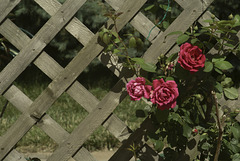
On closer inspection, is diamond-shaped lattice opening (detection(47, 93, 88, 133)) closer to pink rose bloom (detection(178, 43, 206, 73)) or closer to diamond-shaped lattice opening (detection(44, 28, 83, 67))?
diamond-shaped lattice opening (detection(44, 28, 83, 67))

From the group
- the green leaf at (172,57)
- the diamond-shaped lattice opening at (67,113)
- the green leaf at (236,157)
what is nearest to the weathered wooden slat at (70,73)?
the green leaf at (172,57)

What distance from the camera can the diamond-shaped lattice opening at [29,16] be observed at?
492cm

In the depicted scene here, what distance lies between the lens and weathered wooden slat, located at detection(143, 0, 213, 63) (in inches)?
87.5

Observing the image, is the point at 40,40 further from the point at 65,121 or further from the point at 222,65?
the point at 65,121

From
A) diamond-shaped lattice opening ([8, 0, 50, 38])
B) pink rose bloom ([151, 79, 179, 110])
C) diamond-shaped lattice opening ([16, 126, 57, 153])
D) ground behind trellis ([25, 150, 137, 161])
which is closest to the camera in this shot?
pink rose bloom ([151, 79, 179, 110])

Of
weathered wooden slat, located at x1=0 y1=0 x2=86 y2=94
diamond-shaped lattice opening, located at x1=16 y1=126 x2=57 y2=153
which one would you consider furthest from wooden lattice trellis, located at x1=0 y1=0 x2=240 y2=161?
diamond-shaped lattice opening, located at x1=16 y1=126 x2=57 y2=153

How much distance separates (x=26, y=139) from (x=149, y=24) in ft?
5.43

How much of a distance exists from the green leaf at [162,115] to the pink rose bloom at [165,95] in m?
0.11

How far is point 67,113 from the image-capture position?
409 centimetres

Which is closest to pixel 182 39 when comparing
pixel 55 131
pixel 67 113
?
pixel 55 131

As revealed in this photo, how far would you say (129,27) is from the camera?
4949 millimetres

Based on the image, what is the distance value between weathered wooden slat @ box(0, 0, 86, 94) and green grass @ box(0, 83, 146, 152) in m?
1.13

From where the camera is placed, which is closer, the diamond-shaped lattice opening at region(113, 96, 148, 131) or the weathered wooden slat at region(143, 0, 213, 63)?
the weathered wooden slat at region(143, 0, 213, 63)

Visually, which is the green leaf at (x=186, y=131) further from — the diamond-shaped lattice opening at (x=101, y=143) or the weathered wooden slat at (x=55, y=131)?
the diamond-shaped lattice opening at (x=101, y=143)
